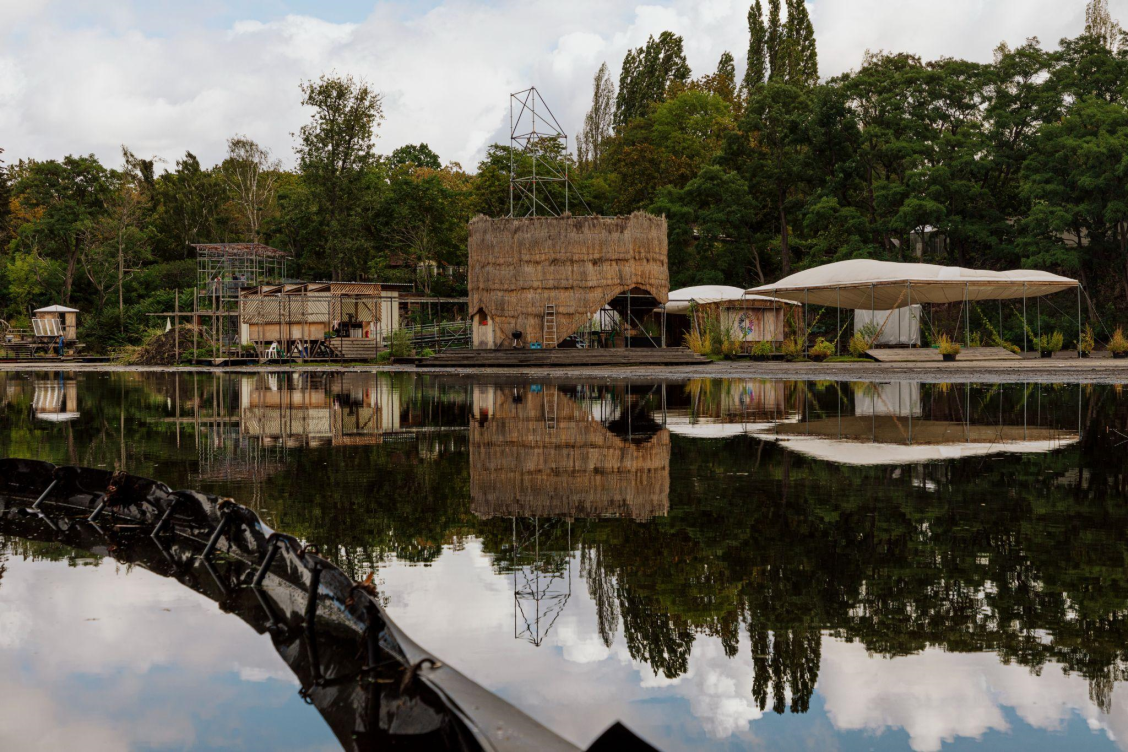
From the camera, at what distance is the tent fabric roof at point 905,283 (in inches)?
1193

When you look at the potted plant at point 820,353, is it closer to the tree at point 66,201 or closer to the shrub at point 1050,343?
the shrub at point 1050,343

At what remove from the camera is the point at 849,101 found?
144 feet

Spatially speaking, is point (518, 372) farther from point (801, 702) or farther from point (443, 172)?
point (443, 172)

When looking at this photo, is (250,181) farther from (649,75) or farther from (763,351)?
(763,351)

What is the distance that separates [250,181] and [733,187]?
3982 cm

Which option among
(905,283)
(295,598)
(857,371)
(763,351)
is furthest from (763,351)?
(295,598)

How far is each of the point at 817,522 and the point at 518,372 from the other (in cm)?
2393

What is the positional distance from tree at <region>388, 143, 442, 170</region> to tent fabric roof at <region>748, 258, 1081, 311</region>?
2026 inches

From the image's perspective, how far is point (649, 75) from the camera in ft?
203

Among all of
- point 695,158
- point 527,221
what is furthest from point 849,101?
point 527,221

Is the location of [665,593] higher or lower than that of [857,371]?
lower

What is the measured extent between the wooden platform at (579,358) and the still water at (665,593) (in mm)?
21402

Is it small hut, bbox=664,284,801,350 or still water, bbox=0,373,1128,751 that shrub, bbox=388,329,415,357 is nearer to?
small hut, bbox=664,284,801,350

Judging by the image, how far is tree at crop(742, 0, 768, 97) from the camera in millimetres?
59438
